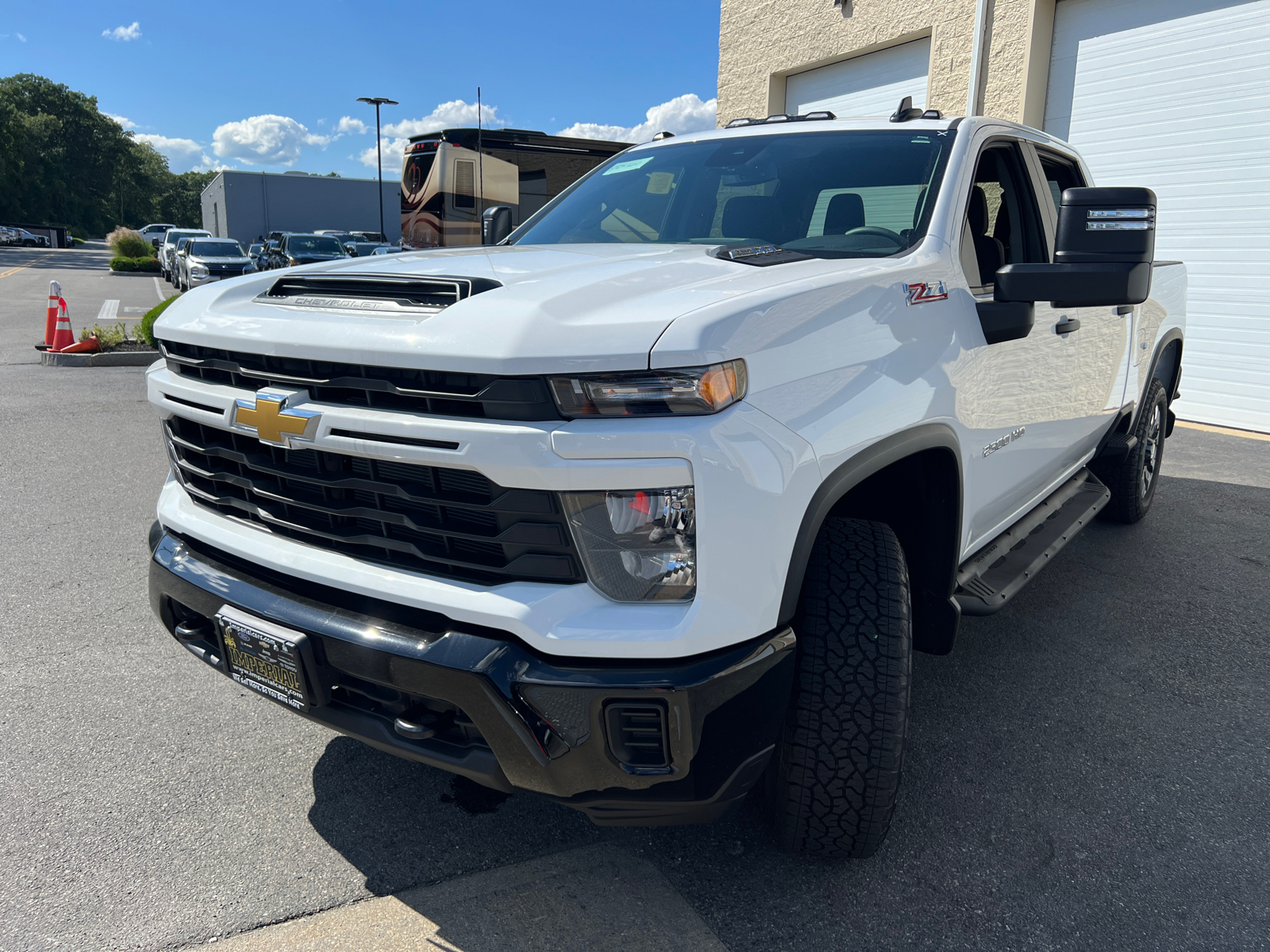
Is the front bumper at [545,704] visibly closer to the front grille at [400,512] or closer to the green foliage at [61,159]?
the front grille at [400,512]

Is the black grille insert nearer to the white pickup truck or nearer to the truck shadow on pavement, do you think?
the white pickup truck

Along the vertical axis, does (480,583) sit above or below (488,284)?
below

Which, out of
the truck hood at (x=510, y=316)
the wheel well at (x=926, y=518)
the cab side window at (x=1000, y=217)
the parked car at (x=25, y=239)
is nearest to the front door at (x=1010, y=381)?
the cab side window at (x=1000, y=217)

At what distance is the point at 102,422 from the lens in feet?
24.0

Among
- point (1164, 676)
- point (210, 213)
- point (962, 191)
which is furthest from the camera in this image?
point (210, 213)

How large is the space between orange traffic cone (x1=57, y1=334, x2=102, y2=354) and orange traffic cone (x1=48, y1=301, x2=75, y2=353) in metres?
0.11

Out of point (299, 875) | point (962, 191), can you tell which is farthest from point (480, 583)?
point (962, 191)

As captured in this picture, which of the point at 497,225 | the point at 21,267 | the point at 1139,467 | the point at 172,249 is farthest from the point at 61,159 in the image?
the point at 1139,467

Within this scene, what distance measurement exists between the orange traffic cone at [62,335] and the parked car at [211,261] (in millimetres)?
11159

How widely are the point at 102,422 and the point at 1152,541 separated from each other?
7.49m

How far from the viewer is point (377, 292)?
2092 millimetres

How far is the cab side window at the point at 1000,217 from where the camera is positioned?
9.75 feet

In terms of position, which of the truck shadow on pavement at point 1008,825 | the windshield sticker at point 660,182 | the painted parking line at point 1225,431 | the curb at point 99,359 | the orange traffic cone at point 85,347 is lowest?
the truck shadow on pavement at point 1008,825

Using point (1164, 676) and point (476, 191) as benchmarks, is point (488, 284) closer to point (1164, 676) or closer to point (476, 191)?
point (1164, 676)
